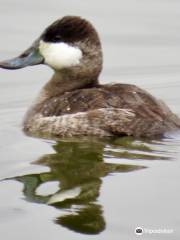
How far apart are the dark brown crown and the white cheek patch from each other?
0.08 m

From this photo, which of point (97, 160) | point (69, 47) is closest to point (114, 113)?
point (97, 160)

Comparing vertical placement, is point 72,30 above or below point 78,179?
above

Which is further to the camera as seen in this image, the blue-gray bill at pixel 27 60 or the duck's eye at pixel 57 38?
the blue-gray bill at pixel 27 60

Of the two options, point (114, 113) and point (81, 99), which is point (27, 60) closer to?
point (81, 99)

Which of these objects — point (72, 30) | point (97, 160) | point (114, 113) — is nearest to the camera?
point (97, 160)

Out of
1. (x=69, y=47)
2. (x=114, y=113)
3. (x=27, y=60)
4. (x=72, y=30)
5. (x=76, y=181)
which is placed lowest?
(x=76, y=181)

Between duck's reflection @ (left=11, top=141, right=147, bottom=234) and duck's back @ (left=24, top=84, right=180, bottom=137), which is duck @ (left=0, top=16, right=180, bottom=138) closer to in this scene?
duck's back @ (left=24, top=84, right=180, bottom=137)

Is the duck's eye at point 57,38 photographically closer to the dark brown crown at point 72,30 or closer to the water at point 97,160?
the dark brown crown at point 72,30

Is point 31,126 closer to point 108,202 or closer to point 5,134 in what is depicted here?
point 5,134

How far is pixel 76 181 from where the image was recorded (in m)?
8.81

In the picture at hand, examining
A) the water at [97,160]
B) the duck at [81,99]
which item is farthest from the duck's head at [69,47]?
the water at [97,160]

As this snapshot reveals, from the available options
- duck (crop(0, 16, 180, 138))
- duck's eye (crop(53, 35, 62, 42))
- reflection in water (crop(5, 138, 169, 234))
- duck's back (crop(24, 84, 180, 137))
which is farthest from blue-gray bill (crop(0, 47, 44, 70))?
reflection in water (crop(5, 138, 169, 234))

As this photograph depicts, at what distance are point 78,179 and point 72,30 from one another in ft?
6.47

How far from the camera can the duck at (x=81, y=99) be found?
977 cm
